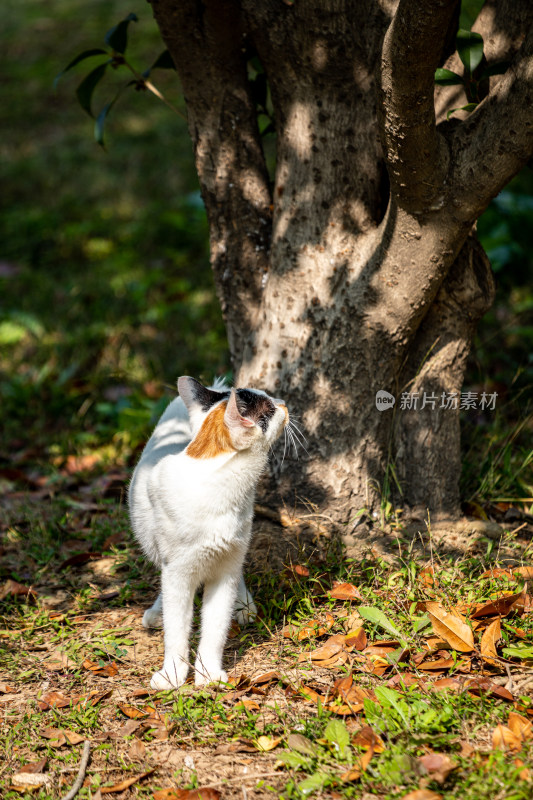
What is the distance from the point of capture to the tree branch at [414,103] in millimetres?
2215

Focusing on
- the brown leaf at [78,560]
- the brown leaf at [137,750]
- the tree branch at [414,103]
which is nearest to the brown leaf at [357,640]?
the brown leaf at [137,750]

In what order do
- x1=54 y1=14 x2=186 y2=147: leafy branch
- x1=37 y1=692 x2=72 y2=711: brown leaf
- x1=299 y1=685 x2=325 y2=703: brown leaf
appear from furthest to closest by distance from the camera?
x1=54 y1=14 x2=186 y2=147: leafy branch → x1=37 y1=692 x2=72 y2=711: brown leaf → x1=299 y1=685 x2=325 y2=703: brown leaf

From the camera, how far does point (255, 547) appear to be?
315 centimetres

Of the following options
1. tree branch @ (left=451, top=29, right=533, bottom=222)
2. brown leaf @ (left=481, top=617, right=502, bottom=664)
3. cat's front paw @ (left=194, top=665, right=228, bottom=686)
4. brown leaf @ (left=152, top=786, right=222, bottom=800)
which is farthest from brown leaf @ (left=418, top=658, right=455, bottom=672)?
tree branch @ (left=451, top=29, right=533, bottom=222)

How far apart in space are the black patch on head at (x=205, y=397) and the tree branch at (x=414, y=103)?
1.11 metres

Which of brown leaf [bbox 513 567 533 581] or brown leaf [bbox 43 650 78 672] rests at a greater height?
brown leaf [bbox 513 567 533 581]

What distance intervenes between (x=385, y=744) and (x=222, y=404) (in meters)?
1.27

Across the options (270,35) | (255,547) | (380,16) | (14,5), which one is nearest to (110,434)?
(255,547)

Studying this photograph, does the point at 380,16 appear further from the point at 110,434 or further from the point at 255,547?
the point at 110,434

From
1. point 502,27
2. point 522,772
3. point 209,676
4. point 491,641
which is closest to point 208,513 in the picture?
point 209,676

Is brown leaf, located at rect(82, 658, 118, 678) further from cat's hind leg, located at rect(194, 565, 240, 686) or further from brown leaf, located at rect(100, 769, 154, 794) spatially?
brown leaf, located at rect(100, 769, 154, 794)

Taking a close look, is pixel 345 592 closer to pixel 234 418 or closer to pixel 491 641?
pixel 491 641

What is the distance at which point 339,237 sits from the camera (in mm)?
3139

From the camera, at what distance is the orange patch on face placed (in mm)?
2455
